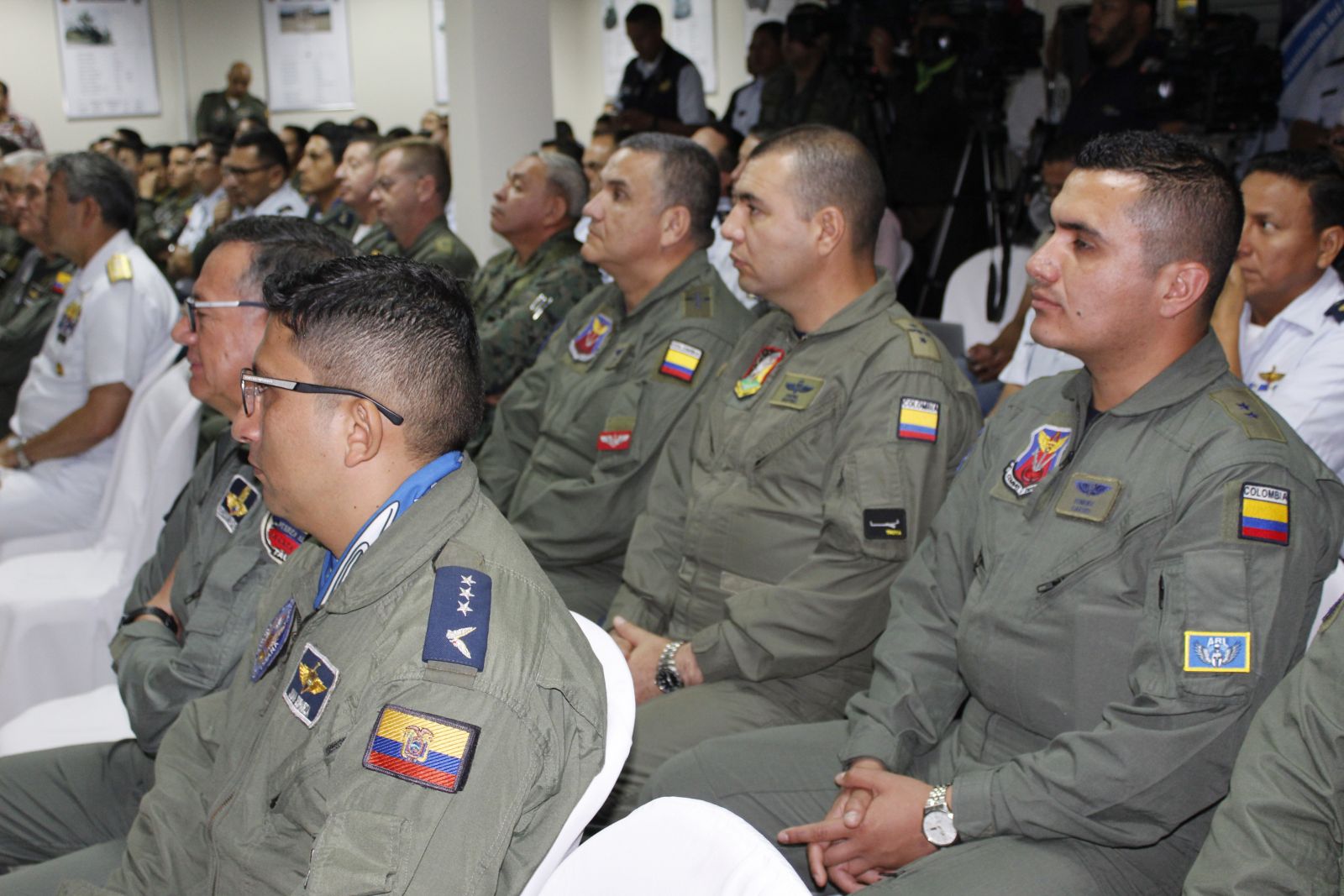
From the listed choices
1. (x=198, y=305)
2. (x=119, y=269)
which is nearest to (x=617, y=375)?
(x=198, y=305)

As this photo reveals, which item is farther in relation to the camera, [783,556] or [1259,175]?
[1259,175]

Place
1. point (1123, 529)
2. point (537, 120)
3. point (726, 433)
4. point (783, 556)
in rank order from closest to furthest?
point (1123, 529) < point (783, 556) < point (726, 433) < point (537, 120)

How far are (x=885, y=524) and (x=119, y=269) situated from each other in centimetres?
249

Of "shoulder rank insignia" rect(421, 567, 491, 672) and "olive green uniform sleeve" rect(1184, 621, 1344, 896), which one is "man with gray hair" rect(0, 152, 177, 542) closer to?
"shoulder rank insignia" rect(421, 567, 491, 672)

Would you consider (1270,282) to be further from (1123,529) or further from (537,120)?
(537,120)

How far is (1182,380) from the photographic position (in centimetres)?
160

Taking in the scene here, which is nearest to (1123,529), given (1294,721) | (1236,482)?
(1236,482)

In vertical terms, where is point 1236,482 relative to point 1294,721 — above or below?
above

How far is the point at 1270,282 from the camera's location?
2.56 m

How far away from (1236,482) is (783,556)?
2.70 ft

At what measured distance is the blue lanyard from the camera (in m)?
1.26

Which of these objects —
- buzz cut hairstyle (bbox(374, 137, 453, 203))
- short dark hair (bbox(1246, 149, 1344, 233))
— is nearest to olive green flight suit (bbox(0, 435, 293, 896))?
short dark hair (bbox(1246, 149, 1344, 233))

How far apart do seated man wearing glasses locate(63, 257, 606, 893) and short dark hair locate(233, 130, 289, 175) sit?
4.48m

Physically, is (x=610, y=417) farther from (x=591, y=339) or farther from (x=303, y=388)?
(x=303, y=388)
